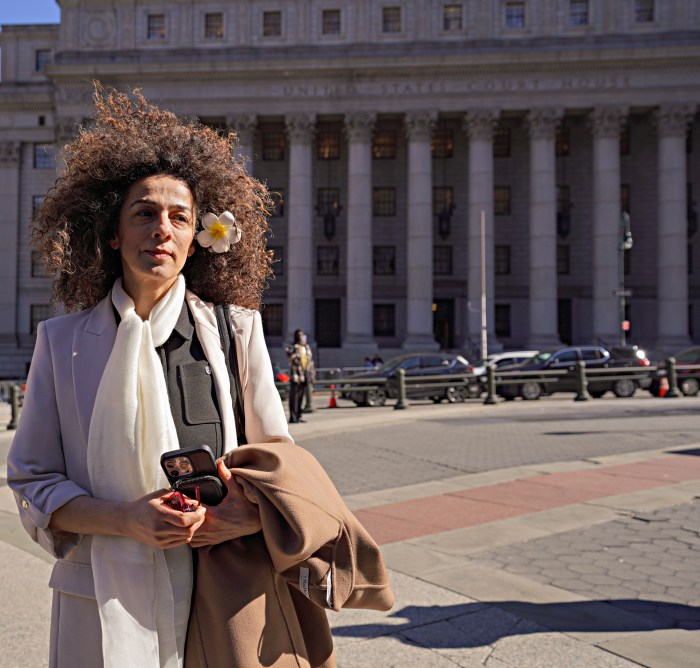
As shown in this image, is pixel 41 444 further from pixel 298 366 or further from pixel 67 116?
pixel 67 116

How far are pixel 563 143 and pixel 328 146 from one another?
628 inches

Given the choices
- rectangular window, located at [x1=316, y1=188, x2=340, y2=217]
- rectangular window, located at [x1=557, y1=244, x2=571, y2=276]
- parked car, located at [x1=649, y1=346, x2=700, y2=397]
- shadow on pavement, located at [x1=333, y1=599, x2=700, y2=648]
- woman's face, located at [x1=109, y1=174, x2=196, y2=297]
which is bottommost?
shadow on pavement, located at [x1=333, y1=599, x2=700, y2=648]

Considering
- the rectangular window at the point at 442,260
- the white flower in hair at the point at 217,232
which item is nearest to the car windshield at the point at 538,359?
the rectangular window at the point at 442,260

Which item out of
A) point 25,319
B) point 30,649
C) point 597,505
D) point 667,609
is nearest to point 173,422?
point 30,649

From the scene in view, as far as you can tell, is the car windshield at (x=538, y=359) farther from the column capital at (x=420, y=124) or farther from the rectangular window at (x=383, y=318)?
the rectangular window at (x=383, y=318)

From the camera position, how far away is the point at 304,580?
7.29 ft

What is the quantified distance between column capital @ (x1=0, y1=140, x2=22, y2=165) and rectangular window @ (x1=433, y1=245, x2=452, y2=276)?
30.6m

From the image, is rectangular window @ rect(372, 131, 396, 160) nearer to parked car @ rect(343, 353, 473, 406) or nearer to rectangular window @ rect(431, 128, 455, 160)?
rectangular window @ rect(431, 128, 455, 160)

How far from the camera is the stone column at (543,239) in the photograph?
4759 centimetres

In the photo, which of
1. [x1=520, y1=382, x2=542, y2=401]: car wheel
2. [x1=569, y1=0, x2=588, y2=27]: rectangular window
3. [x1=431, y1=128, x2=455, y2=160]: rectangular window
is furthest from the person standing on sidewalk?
[x1=569, y1=0, x2=588, y2=27]: rectangular window

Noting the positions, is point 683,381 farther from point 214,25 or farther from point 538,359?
point 214,25

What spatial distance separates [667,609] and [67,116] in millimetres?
52072

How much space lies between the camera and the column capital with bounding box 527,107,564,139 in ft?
159

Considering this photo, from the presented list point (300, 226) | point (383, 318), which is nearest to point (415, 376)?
point (300, 226)
